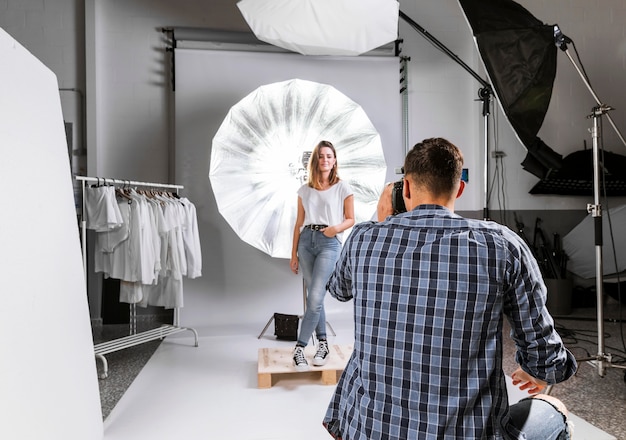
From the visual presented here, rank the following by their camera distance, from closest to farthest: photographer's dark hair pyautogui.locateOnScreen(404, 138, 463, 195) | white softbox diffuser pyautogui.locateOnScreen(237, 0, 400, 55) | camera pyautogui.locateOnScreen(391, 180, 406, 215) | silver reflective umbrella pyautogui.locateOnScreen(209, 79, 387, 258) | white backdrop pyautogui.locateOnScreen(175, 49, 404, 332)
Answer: photographer's dark hair pyautogui.locateOnScreen(404, 138, 463, 195)
camera pyautogui.locateOnScreen(391, 180, 406, 215)
white softbox diffuser pyautogui.locateOnScreen(237, 0, 400, 55)
silver reflective umbrella pyautogui.locateOnScreen(209, 79, 387, 258)
white backdrop pyautogui.locateOnScreen(175, 49, 404, 332)

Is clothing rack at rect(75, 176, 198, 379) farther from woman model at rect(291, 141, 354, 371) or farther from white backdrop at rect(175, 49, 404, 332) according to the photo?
woman model at rect(291, 141, 354, 371)

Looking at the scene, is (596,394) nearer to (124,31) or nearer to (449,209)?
(449,209)

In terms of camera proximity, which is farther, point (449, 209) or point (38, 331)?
point (38, 331)

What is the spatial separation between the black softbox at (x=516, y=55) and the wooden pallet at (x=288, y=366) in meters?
1.77

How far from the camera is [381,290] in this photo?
973 mm

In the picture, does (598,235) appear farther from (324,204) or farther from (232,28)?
(232,28)

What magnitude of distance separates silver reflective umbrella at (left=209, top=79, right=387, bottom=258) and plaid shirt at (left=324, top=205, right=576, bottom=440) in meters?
2.53

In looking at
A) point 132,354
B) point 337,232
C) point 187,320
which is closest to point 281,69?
point 337,232

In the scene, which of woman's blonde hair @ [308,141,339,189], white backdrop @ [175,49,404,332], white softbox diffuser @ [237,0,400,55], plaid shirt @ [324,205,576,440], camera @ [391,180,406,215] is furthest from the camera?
white backdrop @ [175,49,404,332]

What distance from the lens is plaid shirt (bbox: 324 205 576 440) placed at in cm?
89

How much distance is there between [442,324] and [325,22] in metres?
2.85

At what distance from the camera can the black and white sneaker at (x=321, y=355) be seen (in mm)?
2781

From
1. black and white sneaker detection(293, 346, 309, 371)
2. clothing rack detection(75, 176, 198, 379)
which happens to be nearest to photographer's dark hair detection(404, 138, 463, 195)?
black and white sneaker detection(293, 346, 309, 371)

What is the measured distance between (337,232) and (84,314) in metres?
1.53
